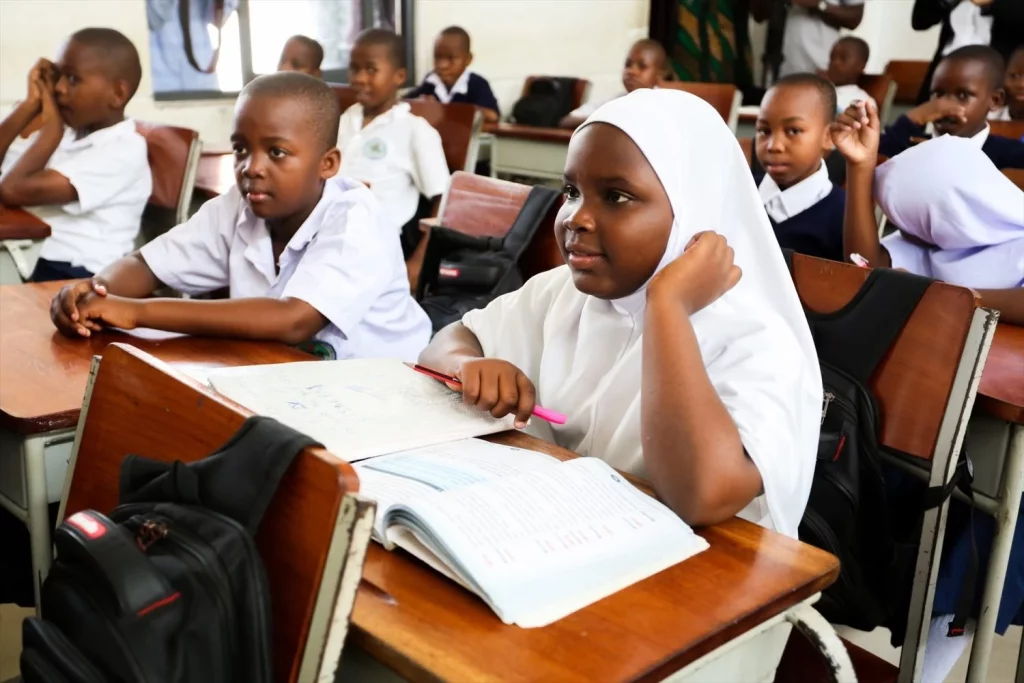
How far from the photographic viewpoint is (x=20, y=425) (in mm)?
1194

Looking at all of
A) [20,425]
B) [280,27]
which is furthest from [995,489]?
[280,27]

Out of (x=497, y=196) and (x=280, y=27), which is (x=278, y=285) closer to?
(x=497, y=196)

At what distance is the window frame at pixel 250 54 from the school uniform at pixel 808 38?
2434 mm

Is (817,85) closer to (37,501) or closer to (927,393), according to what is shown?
(927,393)

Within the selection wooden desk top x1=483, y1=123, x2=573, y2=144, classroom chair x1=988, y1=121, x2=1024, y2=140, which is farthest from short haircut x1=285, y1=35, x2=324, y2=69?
classroom chair x1=988, y1=121, x2=1024, y2=140

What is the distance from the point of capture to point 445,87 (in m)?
5.40

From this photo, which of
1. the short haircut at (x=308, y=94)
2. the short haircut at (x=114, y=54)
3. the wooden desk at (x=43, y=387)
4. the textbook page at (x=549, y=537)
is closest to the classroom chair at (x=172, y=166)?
the short haircut at (x=114, y=54)

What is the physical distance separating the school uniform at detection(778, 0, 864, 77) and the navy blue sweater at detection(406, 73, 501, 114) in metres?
2.08

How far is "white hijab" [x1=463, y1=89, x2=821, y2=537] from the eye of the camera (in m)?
1.04

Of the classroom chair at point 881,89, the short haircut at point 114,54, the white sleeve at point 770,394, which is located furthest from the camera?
the classroom chair at point 881,89

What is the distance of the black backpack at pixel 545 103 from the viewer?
5.75 metres

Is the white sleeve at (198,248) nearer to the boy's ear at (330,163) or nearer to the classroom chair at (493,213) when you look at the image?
the boy's ear at (330,163)

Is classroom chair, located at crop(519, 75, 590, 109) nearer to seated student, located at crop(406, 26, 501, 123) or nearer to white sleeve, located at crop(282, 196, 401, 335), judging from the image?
seated student, located at crop(406, 26, 501, 123)

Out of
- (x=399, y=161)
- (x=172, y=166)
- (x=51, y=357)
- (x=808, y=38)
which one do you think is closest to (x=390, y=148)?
(x=399, y=161)
